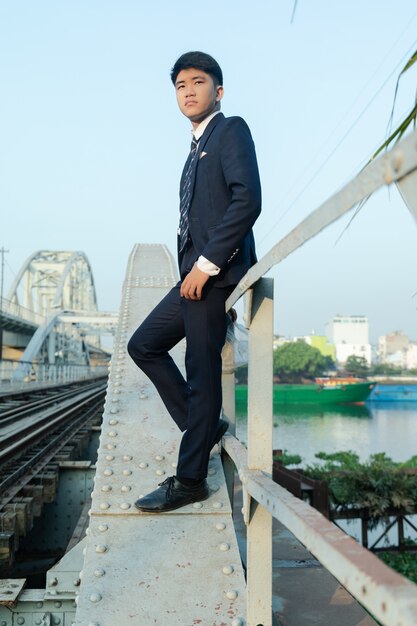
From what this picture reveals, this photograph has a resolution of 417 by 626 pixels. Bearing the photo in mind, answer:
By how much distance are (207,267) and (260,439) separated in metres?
0.63

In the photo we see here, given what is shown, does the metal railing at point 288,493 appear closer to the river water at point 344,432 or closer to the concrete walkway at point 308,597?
the concrete walkway at point 308,597

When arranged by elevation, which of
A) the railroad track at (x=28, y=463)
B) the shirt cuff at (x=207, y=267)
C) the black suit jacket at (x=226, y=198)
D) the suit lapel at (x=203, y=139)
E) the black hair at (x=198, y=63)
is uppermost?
the black hair at (x=198, y=63)

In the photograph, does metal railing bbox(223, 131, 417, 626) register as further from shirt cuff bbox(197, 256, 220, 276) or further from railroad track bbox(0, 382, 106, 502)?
railroad track bbox(0, 382, 106, 502)

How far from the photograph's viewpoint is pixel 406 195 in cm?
72

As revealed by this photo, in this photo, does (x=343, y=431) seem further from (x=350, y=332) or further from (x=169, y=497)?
(x=350, y=332)

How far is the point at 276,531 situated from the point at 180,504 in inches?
60.4

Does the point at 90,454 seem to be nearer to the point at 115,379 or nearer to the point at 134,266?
the point at 134,266

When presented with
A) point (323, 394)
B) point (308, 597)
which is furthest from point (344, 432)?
point (308, 597)

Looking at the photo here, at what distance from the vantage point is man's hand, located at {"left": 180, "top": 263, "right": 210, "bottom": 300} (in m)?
2.10

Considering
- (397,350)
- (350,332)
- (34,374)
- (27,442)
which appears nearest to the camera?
(27,442)

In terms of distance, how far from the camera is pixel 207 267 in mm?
2066

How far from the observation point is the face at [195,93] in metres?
2.27

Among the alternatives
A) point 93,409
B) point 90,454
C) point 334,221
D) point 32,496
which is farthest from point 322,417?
point 334,221

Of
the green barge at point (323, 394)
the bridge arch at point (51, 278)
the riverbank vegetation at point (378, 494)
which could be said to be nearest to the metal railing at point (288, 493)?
the riverbank vegetation at point (378, 494)
